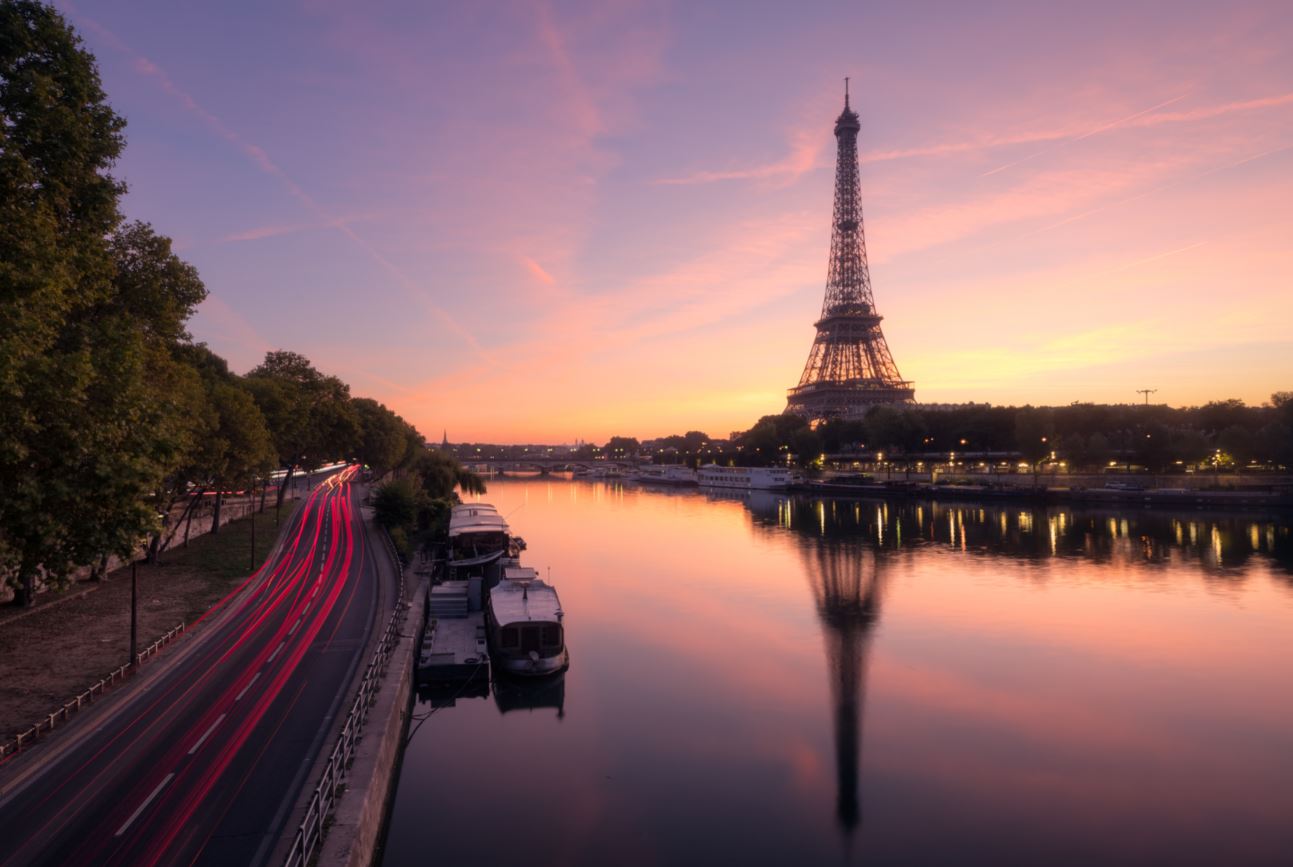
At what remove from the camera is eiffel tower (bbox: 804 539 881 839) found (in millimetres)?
22953

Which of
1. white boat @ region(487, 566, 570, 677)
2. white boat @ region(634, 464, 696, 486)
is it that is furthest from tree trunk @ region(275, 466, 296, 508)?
white boat @ region(634, 464, 696, 486)

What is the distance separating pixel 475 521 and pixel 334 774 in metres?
37.0

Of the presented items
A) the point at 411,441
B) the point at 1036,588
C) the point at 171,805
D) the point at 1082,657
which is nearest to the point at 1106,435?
the point at 1036,588

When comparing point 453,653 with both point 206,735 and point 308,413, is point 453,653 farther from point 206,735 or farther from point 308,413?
point 308,413

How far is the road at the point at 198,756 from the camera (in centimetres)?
1434

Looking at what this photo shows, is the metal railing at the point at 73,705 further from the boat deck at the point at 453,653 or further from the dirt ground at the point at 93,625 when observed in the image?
the boat deck at the point at 453,653

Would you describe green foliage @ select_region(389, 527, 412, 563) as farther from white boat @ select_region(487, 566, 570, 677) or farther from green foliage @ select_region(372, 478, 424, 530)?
white boat @ select_region(487, 566, 570, 677)

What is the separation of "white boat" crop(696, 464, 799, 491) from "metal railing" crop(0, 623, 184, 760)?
12871 cm

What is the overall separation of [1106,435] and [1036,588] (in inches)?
3164

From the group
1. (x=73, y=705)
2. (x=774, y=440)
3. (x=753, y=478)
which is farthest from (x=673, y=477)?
(x=73, y=705)

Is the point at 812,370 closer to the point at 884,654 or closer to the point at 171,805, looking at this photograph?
the point at 884,654

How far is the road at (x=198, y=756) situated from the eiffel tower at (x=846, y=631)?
14652 mm

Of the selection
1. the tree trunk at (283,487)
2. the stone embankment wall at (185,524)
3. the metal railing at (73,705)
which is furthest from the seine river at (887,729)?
the tree trunk at (283,487)

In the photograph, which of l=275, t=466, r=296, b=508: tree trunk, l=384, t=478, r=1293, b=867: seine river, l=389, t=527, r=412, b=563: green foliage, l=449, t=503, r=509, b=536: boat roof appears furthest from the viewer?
l=275, t=466, r=296, b=508: tree trunk
